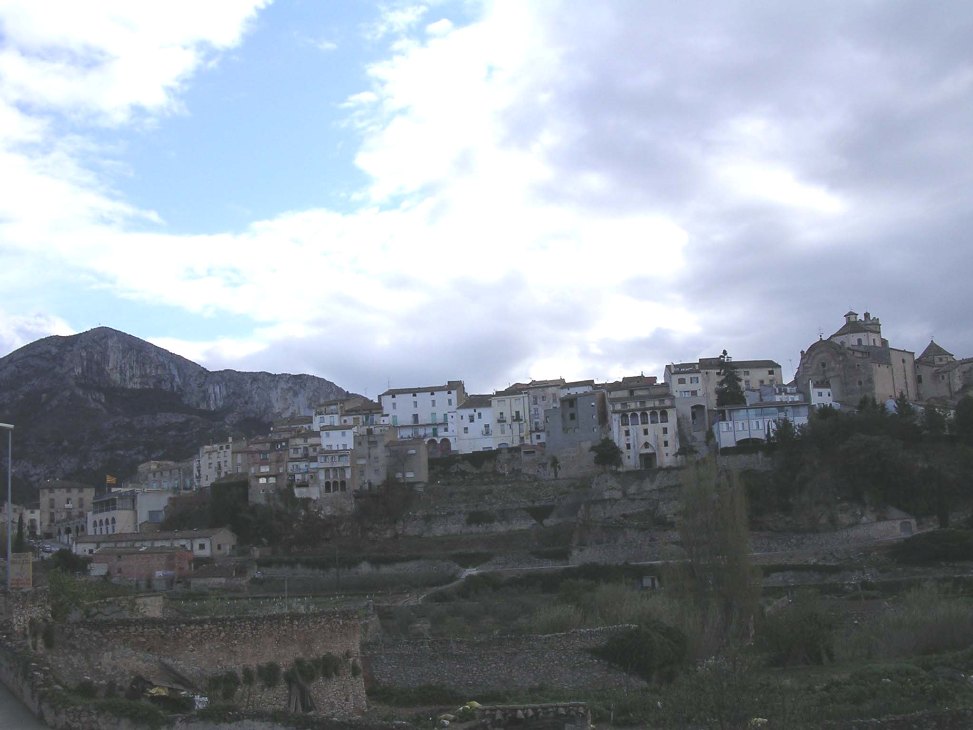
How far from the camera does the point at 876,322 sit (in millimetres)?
91188

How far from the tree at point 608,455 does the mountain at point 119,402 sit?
76.9 meters

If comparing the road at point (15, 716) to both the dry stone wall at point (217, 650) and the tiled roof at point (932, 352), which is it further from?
the tiled roof at point (932, 352)

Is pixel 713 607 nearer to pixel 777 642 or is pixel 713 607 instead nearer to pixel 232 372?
pixel 777 642

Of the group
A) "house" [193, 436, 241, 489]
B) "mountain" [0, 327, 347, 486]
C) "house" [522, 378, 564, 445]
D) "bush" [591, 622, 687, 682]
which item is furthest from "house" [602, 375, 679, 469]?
"mountain" [0, 327, 347, 486]

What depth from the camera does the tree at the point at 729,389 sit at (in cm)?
8112

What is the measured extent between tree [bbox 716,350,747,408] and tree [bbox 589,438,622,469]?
9.26 m

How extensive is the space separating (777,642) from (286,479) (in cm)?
5629

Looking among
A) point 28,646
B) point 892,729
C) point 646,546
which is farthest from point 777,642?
point 646,546

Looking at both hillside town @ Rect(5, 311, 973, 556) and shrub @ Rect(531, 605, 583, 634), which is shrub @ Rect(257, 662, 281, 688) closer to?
shrub @ Rect(531, 605, 583, 634)

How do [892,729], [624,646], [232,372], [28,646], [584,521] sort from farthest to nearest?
[232,372]
[584,521]
[624,646]
[892,729]
[28,646]

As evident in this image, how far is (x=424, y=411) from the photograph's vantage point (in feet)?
302

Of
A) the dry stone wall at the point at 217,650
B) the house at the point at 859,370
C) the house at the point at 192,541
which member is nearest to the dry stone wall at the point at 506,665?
the dry stone wall at the point at 217,650

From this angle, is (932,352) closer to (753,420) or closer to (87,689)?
(753,420)

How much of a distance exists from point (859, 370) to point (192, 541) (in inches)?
2074
